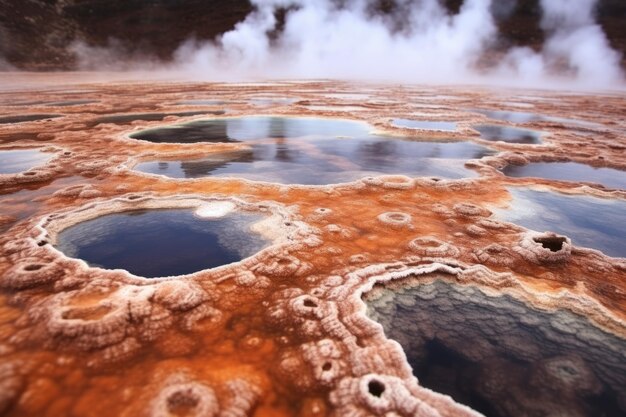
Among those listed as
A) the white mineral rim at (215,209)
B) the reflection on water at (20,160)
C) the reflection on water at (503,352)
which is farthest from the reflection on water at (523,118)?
the reflection on water at (20,160)

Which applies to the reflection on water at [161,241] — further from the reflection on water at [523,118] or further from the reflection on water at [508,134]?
the reflection on water at [523,118]

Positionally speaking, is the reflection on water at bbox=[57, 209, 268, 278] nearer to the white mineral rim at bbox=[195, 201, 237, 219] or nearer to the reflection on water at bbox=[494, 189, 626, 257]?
the white mineral rim at bbox=[195, 201, 237, 219]

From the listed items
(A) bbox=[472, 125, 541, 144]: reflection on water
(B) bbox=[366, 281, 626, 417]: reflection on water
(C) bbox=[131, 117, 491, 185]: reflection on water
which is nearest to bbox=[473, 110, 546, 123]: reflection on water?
(A) bbox=[472, 125, 541, 144]: reflection on water

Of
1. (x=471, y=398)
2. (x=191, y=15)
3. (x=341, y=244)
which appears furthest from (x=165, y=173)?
(x=191, y=15)

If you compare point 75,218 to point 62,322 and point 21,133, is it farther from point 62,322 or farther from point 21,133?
point 21,133

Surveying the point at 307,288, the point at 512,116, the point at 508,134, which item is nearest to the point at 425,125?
the point at 508,134

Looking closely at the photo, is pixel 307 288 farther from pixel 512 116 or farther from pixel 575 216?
pixel 512 116
